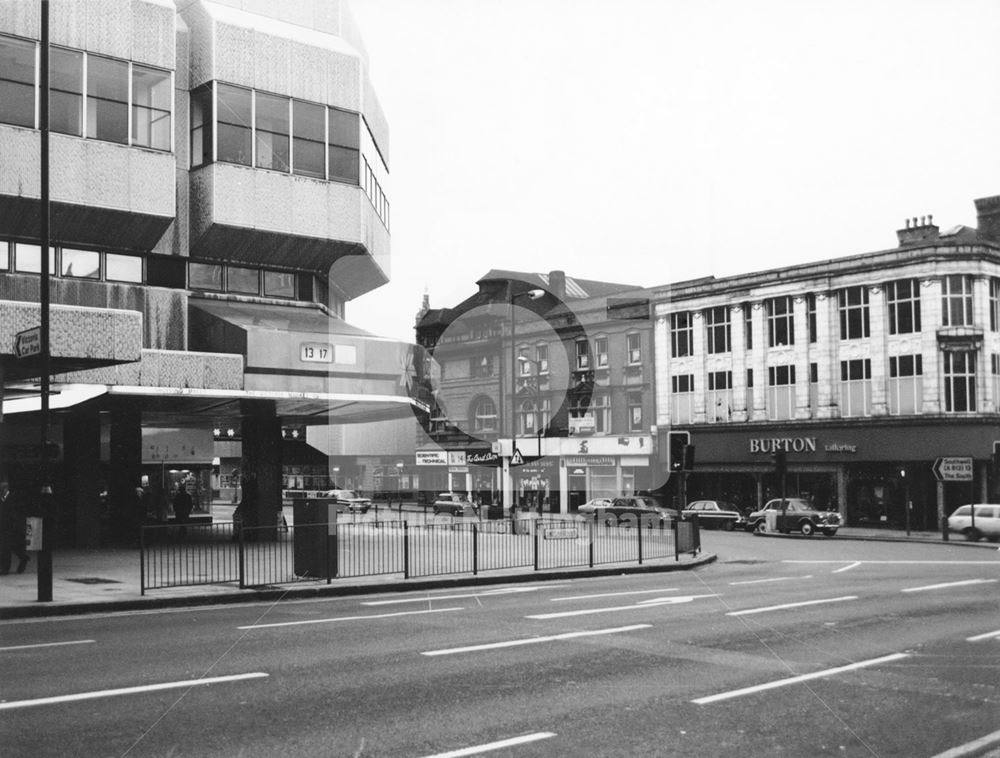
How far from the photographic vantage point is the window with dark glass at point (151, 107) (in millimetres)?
28188

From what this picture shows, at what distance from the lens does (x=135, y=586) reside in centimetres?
1900

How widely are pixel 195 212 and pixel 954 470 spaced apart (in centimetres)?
3102

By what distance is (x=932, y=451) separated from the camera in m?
48.9

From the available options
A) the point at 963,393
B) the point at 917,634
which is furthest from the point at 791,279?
the point at 917,634

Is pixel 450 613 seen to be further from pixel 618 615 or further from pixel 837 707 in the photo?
pixel 837 707

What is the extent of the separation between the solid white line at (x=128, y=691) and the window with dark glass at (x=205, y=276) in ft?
71.4

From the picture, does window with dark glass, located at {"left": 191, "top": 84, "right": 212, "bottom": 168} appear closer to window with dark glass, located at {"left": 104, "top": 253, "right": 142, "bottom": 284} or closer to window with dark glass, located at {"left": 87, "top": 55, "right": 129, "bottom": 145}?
window with dark glass, located at {"left": 87, "top": 55, "right": 129, "bottom": 145}

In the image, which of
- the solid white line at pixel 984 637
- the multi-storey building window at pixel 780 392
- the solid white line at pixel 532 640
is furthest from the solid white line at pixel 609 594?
the multi-storey building window at pixel 780 392

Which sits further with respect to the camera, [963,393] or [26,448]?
[963,393]

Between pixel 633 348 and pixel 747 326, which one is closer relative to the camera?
pixel 747 326

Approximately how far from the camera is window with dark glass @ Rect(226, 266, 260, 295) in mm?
31109

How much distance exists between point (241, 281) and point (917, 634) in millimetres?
23101

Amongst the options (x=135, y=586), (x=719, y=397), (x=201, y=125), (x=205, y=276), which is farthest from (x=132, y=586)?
(x=719, y=397)

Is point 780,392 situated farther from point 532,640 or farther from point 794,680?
point 794,680
